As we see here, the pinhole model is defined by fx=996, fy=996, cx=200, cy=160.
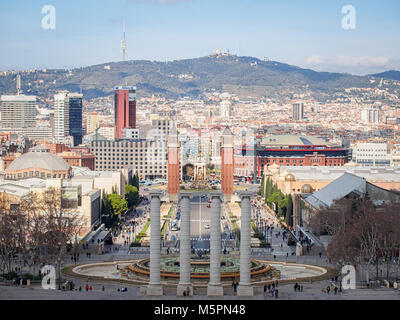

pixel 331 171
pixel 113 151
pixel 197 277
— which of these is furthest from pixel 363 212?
pixel 113 151

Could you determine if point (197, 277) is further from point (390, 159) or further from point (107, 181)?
point (390, 159)

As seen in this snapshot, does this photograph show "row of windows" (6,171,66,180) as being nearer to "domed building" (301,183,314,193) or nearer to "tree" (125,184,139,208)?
"tree" (125,184,139,208)

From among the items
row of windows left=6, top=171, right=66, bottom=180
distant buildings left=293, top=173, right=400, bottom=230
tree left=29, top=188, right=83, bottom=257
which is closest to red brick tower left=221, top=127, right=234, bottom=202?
distant buildings left=293, top=173, right=400, bottom=230

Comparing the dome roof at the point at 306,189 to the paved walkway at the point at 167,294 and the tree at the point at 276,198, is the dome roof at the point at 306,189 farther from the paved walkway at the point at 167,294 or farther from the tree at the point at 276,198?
the paved walkway at the point at 167,294

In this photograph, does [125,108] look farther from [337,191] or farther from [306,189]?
[337,191]

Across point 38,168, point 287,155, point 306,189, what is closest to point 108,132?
point 287,155

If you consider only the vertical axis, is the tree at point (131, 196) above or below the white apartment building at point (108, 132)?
below

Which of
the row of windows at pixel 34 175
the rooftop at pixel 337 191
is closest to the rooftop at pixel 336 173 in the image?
the rooftop at pixel 337 191
